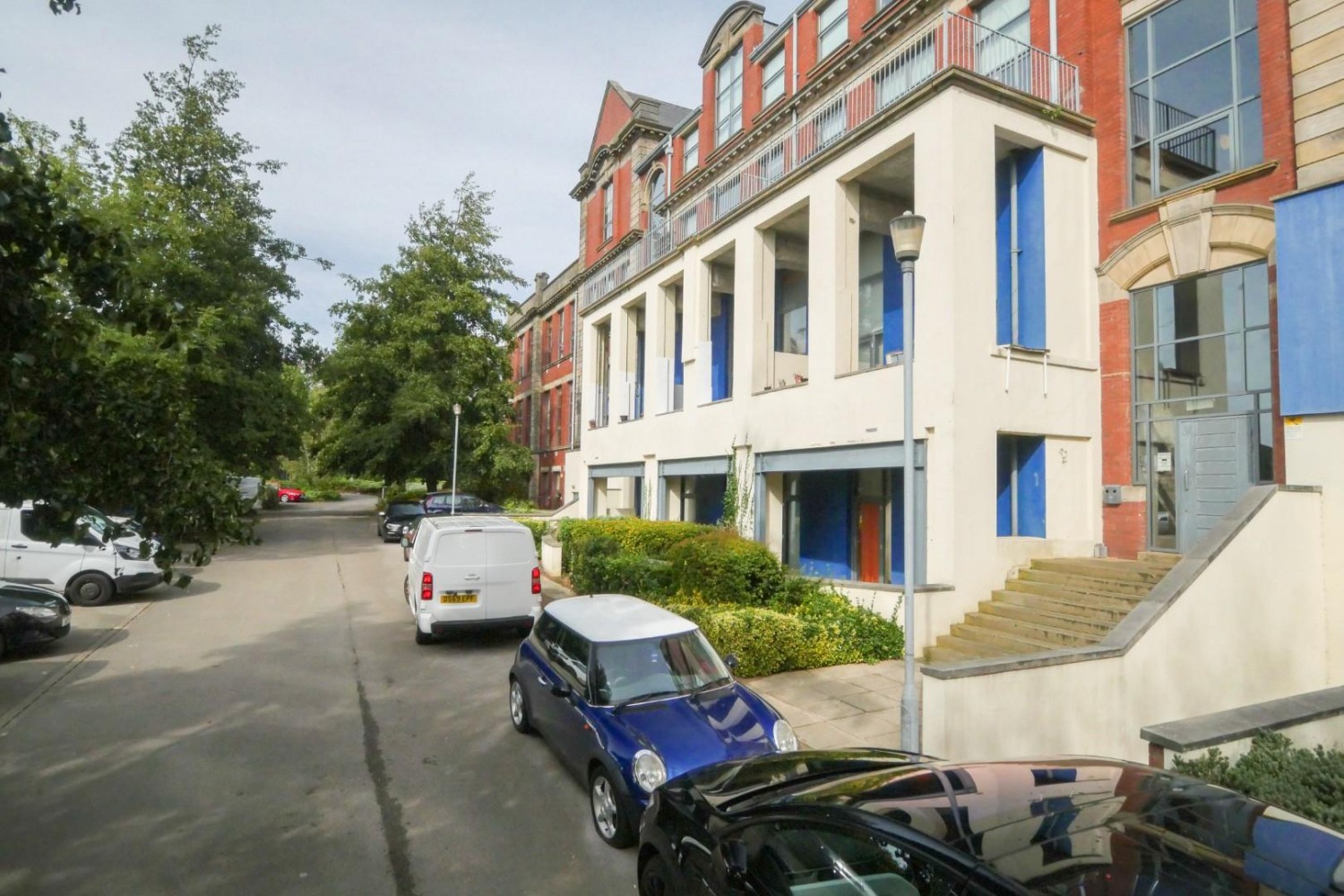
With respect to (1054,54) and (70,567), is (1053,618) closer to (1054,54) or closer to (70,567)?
(1054,54)

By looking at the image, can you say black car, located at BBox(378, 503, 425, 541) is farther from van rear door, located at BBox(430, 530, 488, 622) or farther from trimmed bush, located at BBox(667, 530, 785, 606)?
trimmed bush, located at BBox(667, 530, 785, 606)

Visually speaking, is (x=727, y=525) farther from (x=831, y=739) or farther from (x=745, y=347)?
(x=831, y=739)

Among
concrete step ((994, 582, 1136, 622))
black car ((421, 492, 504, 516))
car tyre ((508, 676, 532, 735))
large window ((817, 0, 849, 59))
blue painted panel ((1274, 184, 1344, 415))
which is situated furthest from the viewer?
black car ((421, 492, 504, 516))

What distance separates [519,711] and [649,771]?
9.62 feet

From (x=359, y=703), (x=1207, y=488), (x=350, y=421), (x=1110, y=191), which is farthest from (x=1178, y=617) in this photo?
(x=350, y=421)

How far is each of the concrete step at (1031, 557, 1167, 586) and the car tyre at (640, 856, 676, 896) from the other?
8716 mm

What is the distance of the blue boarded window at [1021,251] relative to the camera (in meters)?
12.5

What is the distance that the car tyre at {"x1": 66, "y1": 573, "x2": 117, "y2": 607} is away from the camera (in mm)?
14297

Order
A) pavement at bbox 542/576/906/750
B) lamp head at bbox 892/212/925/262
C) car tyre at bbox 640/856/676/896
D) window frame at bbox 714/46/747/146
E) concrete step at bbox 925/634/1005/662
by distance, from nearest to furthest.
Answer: car tyre at bbox 640/856/676/896
lamp head at bbox 892/212/925/262
pavement at bbox 542/576/906/750
concrete step at bbox 925/634/1005/662
window frame at bbox 714/46/747/146

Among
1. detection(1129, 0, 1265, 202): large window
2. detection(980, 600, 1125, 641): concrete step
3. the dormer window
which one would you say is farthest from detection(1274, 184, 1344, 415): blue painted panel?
the dormer window

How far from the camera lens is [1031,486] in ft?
40.7

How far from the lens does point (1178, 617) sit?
8.16 metres

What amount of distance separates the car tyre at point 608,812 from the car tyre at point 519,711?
1905mm

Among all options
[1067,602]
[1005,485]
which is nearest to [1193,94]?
[1005,485]
